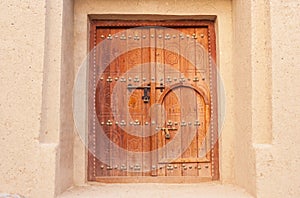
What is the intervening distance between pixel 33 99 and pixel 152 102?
85 cm

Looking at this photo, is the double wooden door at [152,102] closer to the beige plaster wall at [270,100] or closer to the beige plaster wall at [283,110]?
the beige plaster wall at [270,100]

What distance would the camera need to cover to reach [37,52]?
8.01 ft

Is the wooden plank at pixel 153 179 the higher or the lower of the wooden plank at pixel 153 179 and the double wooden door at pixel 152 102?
the lower

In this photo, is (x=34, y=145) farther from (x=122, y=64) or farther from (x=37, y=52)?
(x=122, y=64)

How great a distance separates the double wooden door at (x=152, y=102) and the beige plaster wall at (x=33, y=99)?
15.0 inches

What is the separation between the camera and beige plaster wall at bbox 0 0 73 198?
235 centimetres

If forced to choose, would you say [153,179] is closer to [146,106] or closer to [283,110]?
[146,106]

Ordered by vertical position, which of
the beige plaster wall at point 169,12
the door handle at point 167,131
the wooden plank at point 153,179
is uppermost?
the beige plaster wall at point 169,12

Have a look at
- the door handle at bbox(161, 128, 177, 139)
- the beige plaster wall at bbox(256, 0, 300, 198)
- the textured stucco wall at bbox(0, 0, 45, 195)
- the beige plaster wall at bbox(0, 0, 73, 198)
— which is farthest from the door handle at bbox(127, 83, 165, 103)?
the beige plaster wall at bbox(256, 0, 300, 198)

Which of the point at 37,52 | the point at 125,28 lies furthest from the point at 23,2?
the point at 125,28

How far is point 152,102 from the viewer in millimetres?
2895

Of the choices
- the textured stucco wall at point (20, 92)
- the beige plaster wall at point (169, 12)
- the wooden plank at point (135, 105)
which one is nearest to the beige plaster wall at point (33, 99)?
the textured stucco wall at point (20, 92)

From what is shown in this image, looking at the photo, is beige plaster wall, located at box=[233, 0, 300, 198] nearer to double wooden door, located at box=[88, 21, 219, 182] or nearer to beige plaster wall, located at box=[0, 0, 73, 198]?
double wooden door, located at box=[88, 21, 219, 182]

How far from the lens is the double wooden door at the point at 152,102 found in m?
2.85
